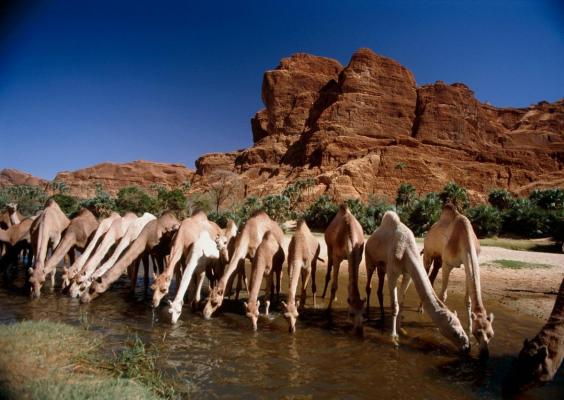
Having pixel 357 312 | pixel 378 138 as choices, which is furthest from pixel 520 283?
pixel 378 138

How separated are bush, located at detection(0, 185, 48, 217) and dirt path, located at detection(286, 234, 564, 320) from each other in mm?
54009

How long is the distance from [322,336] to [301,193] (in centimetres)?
7858

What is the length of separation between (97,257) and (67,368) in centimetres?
623

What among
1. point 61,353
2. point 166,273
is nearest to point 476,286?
point 166,273

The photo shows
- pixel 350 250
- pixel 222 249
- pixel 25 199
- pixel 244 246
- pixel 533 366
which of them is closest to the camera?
pixel 533 366

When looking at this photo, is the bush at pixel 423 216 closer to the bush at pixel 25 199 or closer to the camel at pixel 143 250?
the camel at pixel 143 250

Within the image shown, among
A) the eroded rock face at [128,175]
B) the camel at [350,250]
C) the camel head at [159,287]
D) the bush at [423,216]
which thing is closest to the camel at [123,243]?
the camel head at [159,287]

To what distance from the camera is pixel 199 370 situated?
688 cm

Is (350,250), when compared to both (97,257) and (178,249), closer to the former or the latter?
(178,249)

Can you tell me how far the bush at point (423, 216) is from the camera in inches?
1647

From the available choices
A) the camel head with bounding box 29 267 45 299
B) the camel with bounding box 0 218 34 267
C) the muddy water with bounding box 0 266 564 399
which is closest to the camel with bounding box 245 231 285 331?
the muddy water with bounding box 0 266 564 399

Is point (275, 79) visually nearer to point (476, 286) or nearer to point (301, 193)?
point (301, 193)

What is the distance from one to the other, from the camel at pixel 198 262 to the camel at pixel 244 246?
72cm

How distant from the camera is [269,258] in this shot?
10148 millimetres
